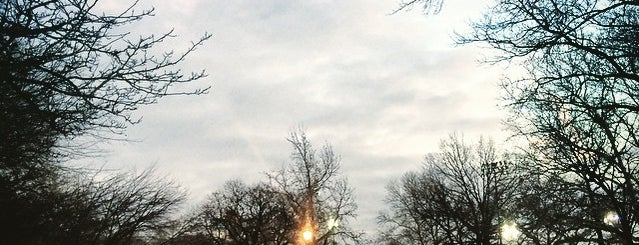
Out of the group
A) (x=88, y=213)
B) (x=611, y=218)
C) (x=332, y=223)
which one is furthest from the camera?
(x=332, y=223)

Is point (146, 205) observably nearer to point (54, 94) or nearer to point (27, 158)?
point (27, 158)

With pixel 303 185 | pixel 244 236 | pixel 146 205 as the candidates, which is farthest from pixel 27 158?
pixel 244 236

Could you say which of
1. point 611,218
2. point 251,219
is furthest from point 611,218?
point 251,219

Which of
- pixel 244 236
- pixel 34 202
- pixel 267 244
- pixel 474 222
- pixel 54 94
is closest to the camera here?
pixel 54 94

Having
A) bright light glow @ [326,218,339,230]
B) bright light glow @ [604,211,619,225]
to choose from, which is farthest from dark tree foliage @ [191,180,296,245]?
bright light glow @ [604,211,619,225]

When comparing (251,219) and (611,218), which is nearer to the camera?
(611,218)

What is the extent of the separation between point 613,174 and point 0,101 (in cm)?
1468

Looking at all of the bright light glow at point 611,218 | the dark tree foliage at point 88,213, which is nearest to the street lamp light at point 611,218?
the bright light glow at point 611,218

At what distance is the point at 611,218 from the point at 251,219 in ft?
73.6

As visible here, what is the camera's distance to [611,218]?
44.8 feet

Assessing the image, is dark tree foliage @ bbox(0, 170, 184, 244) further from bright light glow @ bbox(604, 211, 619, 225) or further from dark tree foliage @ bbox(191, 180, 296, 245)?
dark tree foliage @ bbox(191, 180, 296, 245)

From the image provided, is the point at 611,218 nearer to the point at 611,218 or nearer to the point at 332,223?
the point at 611,218

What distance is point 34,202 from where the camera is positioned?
276 inches

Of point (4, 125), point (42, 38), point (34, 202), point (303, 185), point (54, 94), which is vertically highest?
point (303, 185)
